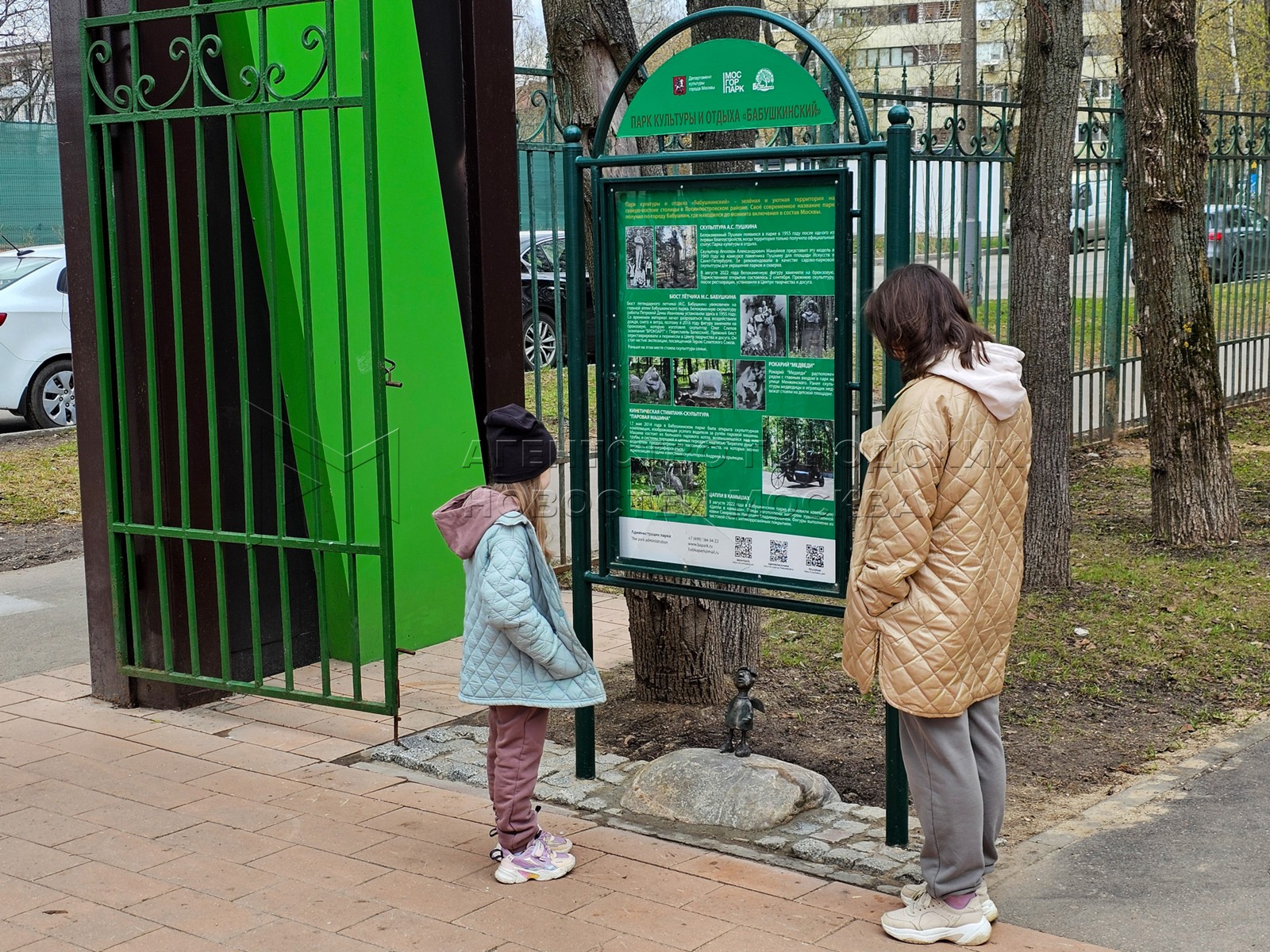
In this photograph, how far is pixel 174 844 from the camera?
4.36 metres

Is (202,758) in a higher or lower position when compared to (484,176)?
lower

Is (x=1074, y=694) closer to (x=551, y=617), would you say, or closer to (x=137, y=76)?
(x=551, y=617)

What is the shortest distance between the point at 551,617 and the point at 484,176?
312cm

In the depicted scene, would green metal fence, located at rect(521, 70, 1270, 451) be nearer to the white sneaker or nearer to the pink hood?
the pink hood

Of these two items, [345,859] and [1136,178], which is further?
[1136,178]

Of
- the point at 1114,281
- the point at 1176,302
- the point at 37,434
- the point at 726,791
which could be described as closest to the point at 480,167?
the point at 726,791

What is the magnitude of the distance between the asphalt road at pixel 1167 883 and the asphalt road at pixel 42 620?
15.2 feet

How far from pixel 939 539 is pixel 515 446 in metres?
1.25

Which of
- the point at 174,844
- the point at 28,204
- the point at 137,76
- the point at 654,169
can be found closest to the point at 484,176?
the point at 654,169

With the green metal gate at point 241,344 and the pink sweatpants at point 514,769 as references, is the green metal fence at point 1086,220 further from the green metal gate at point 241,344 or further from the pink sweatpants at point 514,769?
the pink sweatpants at point 514,769

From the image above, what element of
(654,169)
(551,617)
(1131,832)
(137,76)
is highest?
(137,76)

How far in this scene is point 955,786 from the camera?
3613 millimetres

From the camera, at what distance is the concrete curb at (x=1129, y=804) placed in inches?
165

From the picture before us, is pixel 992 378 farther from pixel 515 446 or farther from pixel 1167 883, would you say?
pixel 1167 883
